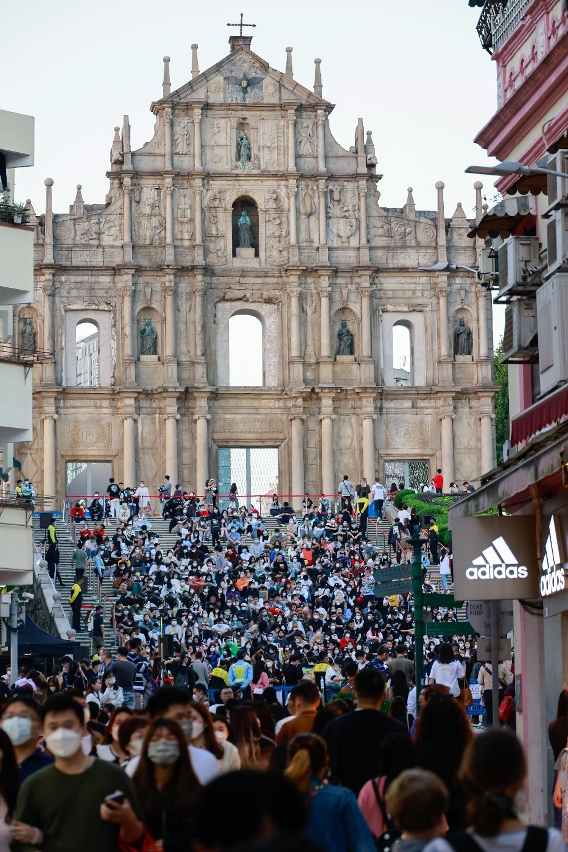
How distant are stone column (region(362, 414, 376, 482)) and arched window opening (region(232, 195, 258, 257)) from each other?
20.9ft

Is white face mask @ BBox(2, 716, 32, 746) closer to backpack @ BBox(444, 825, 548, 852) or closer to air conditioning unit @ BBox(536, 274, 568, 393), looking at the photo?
backpack @ BBox(444, 825, 548, 852)

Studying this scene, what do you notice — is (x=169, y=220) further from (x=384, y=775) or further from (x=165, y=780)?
(x=165, y=780)

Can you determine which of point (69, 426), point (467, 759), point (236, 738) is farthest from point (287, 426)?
point (467, 759)

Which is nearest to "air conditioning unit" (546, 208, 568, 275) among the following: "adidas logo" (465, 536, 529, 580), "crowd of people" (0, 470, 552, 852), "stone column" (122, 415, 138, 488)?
"adidas logo" (465, 536, 529, 580)

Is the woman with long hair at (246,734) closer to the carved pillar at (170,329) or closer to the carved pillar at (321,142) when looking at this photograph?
the carved pillar at (170,329)

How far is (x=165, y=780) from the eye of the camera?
8469 mm

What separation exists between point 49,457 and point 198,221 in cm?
865

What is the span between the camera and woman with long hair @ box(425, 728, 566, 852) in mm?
6758

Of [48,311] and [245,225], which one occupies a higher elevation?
[245,225]

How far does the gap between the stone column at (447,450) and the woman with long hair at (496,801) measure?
4938 cm

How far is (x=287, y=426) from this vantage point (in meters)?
56.7

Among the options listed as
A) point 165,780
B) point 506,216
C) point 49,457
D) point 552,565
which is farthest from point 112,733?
point 49,457

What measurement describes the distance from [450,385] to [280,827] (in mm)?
51622

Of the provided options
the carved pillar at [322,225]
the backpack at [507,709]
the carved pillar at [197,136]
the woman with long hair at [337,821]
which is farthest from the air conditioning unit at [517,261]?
the carved pillar at [197,136]
